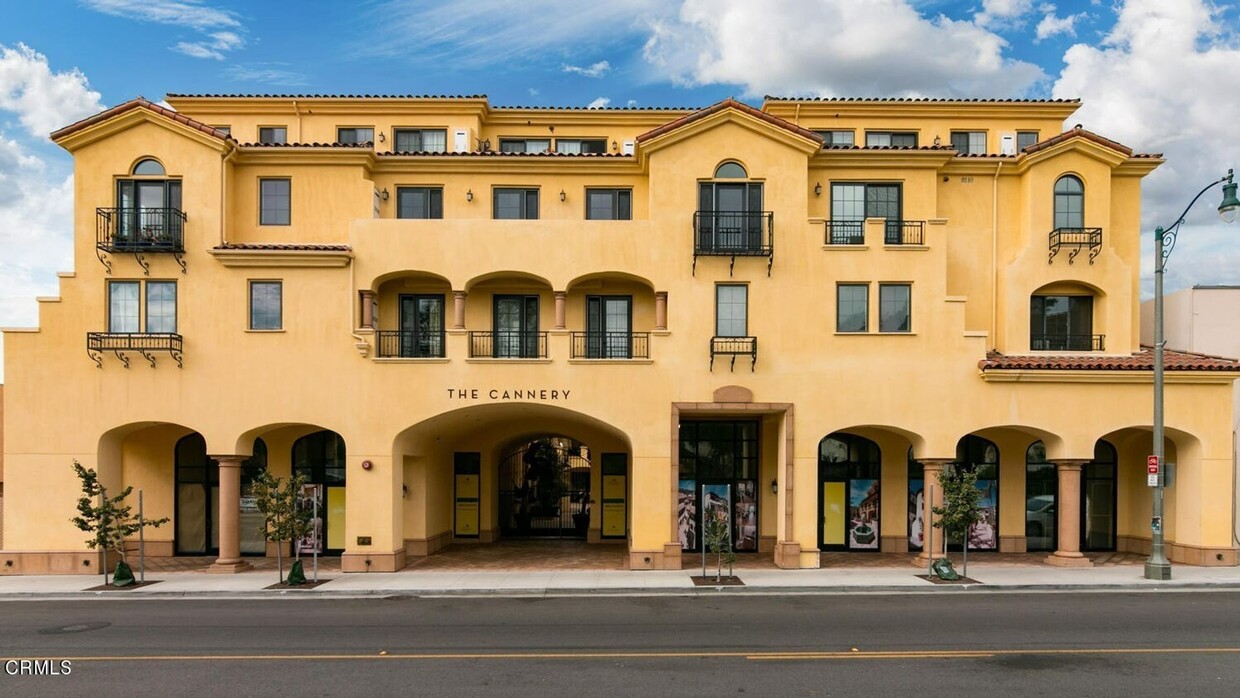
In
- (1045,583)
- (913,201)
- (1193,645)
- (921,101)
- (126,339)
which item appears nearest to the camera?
(1193,645)

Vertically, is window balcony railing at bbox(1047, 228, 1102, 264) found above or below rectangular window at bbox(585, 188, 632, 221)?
below

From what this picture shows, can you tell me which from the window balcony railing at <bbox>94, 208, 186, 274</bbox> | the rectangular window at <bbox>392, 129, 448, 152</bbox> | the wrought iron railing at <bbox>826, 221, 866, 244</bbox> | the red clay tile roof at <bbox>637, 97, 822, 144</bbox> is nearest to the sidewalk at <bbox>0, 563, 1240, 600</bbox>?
the window balcony railing at <bbox>94, 208, 186, 274</bbox>

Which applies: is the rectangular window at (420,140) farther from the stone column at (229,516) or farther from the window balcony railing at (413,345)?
the stone column at (229,516)

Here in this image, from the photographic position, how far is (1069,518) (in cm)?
2123

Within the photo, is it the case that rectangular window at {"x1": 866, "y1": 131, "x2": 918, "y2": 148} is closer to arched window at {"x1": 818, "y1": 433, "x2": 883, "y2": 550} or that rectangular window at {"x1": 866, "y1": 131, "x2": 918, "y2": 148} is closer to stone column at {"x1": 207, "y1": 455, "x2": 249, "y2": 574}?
arched window at {"x1": 818, "y1": 433, "x2": 883, "y2": 550}

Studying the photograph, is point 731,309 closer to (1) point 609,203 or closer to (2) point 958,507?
(1) point 609,203

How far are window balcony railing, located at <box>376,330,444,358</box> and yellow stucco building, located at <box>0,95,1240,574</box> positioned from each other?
9cm

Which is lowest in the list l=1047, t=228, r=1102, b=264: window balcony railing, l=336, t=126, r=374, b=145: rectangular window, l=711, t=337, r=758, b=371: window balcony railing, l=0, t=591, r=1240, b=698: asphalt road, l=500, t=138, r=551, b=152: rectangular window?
l=0, t=591, r=1240, b=698: asphalt road

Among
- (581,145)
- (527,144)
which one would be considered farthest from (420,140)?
(581,145)

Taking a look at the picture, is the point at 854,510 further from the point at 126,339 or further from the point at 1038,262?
the point at 126,339

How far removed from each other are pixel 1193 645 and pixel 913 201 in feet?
43.9

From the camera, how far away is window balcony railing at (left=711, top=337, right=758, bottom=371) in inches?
822

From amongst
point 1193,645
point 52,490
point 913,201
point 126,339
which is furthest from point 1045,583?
point 52,490

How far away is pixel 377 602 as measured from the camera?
17500 millimetres
